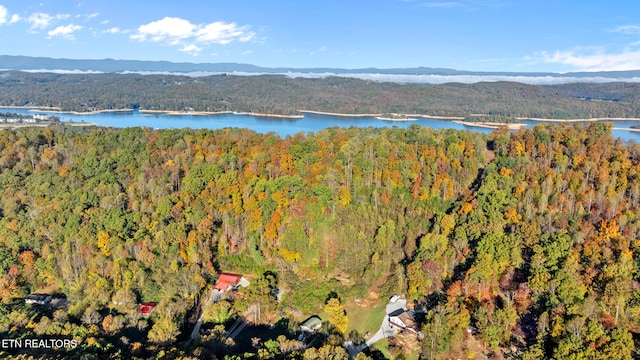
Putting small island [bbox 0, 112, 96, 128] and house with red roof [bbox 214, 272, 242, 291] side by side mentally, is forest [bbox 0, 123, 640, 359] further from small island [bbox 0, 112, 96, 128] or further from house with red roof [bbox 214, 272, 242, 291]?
small island [bbox 0, 112, 96, 128]

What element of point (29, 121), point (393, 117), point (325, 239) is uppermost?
point (393, 117)

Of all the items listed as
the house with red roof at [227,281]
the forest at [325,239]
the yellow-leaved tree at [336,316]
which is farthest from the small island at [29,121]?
the yellow-leaved tree at [336,316]

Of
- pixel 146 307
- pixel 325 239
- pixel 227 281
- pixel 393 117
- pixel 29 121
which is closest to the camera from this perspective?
pixel 146 307

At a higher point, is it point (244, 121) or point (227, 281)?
point (244, 121)

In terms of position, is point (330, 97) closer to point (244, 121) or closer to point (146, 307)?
point (244, 121)

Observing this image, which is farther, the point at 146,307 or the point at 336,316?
the point at 146,307

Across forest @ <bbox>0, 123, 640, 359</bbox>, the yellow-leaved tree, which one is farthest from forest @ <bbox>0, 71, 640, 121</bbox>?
the yellow-leaved tree

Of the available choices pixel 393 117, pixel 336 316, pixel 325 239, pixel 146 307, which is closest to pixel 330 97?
pixel 393 117
